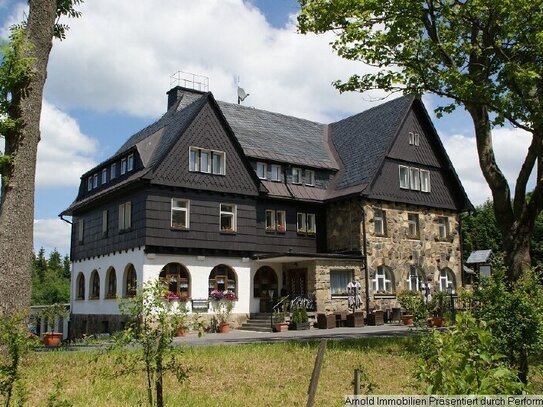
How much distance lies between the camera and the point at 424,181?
32781 millimetres

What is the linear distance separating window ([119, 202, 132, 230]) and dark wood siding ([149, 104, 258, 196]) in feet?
8.28

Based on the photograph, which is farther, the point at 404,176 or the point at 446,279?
the point at 446,279

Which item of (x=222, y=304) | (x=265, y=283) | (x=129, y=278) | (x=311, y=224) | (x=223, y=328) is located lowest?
(x=223, y=328)

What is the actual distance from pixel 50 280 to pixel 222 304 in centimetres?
5568

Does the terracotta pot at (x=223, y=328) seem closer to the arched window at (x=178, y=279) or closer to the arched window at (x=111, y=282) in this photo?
the arched window at (x=178, y=279)

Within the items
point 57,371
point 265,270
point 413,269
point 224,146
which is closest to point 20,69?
point 57,371

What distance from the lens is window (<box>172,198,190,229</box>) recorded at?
84.2 feet

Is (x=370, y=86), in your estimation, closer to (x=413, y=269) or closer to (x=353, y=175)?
(x=353, y=175)

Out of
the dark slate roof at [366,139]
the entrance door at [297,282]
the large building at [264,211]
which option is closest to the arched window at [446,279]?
the large building at [264,211]

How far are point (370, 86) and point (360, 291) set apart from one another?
46.8ft

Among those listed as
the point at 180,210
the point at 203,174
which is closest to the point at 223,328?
the point at 180,210

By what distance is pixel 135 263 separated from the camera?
2517cm

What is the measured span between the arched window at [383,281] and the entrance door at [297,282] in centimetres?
366

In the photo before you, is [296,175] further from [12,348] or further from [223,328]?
[12,348]
